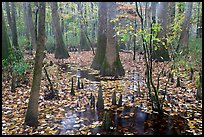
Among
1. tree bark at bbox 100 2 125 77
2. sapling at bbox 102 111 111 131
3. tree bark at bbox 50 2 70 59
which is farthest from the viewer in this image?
tree bark at bbox 50 2 70 59

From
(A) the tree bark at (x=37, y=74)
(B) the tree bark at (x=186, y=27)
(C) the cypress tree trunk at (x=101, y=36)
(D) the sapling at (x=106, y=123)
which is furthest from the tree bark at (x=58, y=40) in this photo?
(D) the sapling at (x=106, y=123)

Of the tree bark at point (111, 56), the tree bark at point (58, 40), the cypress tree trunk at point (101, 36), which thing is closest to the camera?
the tree bark at point (111, 56)

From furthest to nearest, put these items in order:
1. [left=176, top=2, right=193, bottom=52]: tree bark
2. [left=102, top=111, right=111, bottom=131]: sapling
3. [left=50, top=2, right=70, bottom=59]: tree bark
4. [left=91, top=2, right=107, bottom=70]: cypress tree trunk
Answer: [left=50, top=2, right=70, bottom=59]: tree bark < [left=176, top=2, right=193, bottom=52]: tree bark < [left=91, top=2, right=107, bottom=70]: cypress tree trunk < [left=102, top=111, right=111, bottom=131]: sapling

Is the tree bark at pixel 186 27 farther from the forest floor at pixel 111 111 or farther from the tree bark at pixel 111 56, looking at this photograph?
the forest floor at pixel 111 111

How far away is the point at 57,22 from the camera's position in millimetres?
14828

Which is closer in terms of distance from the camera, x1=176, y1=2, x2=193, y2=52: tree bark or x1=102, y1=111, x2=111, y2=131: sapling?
x1=102, y1=111, x2=111, y2=131: sapling

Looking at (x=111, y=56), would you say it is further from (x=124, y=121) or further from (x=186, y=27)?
(x=186, y=27)

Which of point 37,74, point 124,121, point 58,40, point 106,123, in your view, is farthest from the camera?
point 58,40

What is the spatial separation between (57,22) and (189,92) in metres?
10.5

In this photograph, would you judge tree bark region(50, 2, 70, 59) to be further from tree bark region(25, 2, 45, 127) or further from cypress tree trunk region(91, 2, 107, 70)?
tree bark region(25, 2, 45, 127)

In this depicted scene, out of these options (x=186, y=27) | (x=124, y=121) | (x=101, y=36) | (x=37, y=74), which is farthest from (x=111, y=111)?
(x=186, y=27)

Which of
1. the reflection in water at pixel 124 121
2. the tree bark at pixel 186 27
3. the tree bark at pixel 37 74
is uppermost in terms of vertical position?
the tree bark at pixel 186 27

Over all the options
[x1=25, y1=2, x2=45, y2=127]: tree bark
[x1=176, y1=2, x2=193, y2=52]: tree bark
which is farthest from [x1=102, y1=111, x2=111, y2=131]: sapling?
[x1=176, y1=2, x2=193, y2=52]: tree bark

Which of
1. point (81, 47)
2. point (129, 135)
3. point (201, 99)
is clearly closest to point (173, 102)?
point (201, 99)
